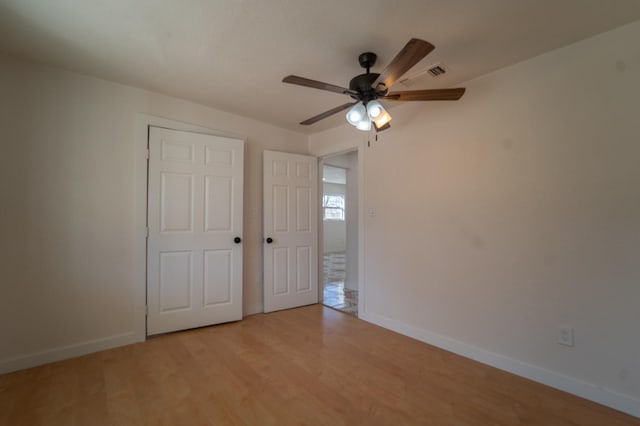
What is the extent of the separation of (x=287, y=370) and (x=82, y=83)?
3089 millimetres

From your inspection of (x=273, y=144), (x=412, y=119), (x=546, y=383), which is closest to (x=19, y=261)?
(x=273, y=144)

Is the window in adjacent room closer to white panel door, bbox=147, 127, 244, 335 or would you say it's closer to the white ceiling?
white panel door, bbox=147, 127, 244, 335

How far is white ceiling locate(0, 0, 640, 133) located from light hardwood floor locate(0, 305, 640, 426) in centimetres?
245

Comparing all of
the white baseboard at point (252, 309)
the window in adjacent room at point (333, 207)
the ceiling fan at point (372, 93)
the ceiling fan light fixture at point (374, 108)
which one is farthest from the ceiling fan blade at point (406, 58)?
the window in adjacent room at point (333, 207)

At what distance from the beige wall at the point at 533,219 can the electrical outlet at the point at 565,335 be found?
0.09ft

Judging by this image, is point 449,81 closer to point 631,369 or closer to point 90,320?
point 631,369

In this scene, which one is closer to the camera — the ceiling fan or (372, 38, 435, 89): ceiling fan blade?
(372, 38, 435, 89): ceiling fan blade

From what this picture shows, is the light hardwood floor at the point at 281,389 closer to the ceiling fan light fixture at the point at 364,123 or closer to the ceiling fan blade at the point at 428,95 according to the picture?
the ceiling fan light fixture at the point at 364,123

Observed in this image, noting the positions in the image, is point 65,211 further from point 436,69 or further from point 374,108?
point 436,69

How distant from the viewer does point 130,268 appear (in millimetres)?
2752

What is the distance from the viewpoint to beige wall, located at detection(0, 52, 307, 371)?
2252 millimetres

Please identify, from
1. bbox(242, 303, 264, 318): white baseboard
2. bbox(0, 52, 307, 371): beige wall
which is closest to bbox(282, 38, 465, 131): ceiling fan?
bbox(0, 52, 307, 371): beige wall

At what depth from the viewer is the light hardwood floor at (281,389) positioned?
172cm

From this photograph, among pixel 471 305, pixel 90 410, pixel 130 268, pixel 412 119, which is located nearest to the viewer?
pixel 90 410
